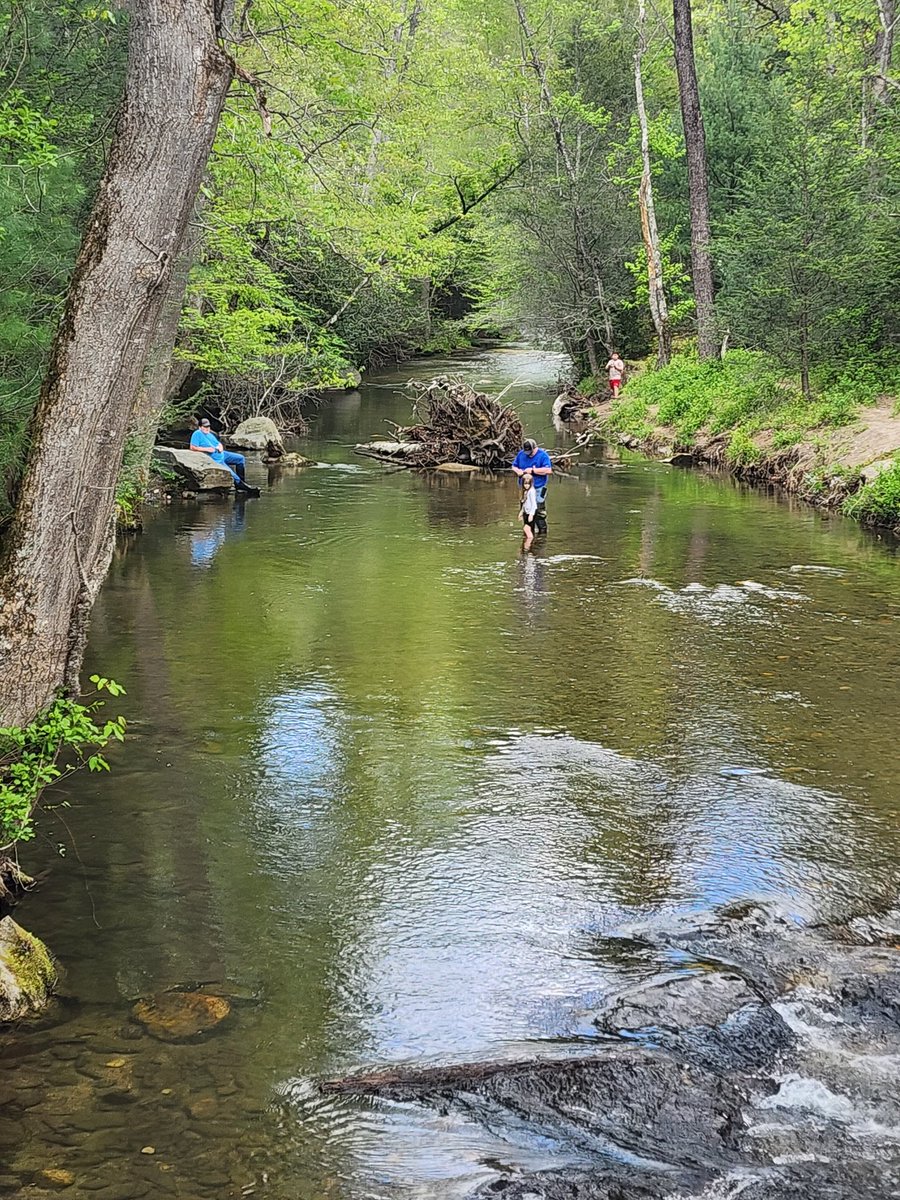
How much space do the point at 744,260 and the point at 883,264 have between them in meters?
2.97

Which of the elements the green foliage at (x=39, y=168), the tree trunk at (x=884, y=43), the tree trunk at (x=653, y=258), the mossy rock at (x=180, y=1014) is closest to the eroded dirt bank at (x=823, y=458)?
the tree trunk at (x=653, y=258)

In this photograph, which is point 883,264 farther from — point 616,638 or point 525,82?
point 525,82

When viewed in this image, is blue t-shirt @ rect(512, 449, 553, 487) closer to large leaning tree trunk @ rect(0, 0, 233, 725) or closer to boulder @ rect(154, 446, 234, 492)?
boulder @ rect(154, 446, 234, 492)

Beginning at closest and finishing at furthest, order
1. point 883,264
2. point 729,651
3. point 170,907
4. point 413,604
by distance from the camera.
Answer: point 170,907 → point 729,651 → point 413,604 → point 883,264

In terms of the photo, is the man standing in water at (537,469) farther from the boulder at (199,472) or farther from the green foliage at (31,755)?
the green foliage at (31,755)

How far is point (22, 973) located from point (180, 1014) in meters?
0.75

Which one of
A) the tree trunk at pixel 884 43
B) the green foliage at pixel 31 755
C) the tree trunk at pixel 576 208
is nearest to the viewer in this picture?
the green foliage at pixel 31 755

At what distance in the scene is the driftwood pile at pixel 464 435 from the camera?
24.7 metres

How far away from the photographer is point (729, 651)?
10312mm

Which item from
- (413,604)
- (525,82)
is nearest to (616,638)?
(413,604)

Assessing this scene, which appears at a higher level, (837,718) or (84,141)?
(84,141)

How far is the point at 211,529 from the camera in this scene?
17.2 m

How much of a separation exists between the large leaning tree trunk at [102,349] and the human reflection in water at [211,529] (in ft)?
29.4

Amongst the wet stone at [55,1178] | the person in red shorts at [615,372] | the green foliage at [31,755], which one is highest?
the person in red shorts at [615,372]
